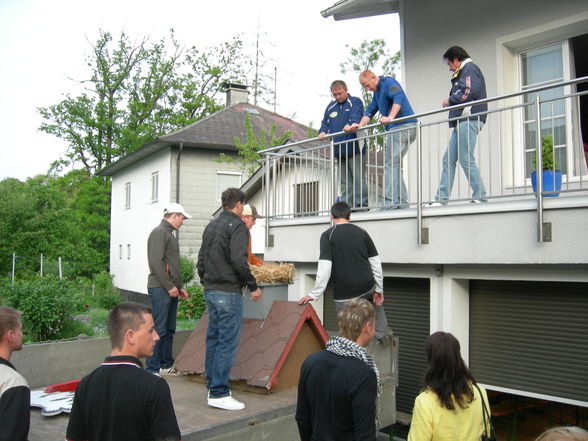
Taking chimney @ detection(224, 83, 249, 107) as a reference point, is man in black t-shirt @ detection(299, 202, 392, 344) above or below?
below

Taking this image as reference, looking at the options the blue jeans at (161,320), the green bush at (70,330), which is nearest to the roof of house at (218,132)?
the green bush at (70,330)

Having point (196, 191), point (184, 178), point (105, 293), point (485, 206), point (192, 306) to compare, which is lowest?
point (105, 293)

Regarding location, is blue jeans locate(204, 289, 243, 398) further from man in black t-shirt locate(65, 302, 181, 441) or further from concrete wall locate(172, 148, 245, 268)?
concrete wall locate(172, 148, 245, 268)

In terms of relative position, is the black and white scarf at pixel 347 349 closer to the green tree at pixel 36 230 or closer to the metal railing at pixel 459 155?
the metal railing at pixel 459 155

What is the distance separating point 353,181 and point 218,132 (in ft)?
59.6

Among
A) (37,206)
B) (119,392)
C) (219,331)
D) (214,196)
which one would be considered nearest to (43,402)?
(219,331)

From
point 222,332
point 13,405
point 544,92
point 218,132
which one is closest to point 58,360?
point 222,332

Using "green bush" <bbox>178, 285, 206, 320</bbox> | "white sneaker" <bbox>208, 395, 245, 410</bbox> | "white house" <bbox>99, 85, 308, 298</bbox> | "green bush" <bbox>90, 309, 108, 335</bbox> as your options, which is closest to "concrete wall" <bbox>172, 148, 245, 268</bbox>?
"white house" <bbox>99, 85, 308, 298</bbox>

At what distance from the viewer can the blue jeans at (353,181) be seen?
711cm

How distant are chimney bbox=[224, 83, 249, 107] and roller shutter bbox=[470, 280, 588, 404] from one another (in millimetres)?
23906

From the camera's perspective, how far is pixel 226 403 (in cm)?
472

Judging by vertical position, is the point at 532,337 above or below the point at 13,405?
below

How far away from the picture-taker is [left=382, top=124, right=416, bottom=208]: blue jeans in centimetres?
652

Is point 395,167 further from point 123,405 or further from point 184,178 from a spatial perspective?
point 184,178
